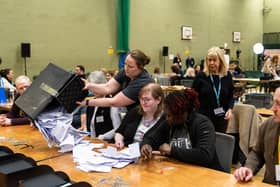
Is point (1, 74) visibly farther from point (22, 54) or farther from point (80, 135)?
point (80, 135)

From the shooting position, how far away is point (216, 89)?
359 centimetres

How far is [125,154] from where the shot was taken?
2.20 meters

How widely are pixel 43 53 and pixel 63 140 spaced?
771 centimetres

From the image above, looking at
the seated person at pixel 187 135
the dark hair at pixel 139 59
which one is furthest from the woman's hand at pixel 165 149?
the dark hair at pixel 139 59

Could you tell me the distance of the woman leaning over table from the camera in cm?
357

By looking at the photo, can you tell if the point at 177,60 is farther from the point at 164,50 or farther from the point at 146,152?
the point at 146,152

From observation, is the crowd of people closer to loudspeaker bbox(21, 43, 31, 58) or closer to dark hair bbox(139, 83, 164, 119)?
dark hair bbox(139, 83, 164, 119)

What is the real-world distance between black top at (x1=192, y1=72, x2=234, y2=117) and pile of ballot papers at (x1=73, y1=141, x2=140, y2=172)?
5.12 feet

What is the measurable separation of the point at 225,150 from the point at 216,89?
4.62 ft

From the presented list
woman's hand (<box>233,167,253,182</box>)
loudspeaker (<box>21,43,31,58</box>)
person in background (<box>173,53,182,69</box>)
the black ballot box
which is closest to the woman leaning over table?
the black ballot box

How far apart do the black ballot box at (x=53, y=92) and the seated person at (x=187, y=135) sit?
0.63 meters

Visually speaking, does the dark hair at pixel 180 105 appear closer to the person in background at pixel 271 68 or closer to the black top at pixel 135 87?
the black top at pixel 135 87

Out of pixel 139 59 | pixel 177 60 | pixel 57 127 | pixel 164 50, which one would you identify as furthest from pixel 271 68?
pixel 57 127

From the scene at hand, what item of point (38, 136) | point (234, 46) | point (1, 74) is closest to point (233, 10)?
point (234, 46)
